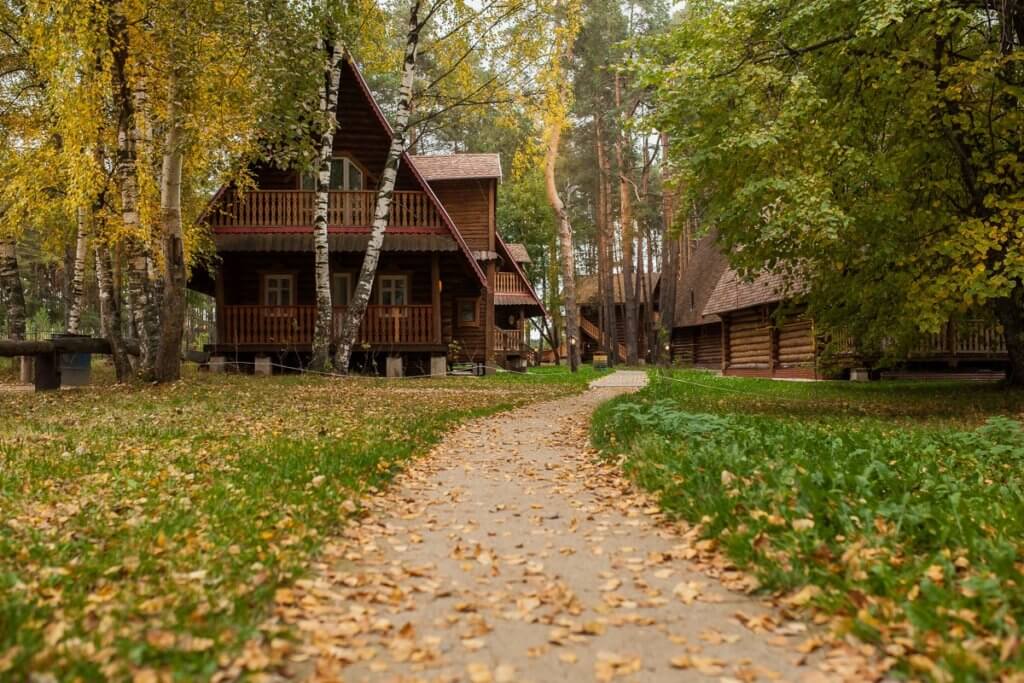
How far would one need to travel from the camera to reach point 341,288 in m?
21.7

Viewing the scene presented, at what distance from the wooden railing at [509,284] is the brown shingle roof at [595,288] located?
1490 cm

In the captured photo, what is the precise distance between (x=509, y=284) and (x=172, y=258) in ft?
63.7

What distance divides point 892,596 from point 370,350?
1776 centimetres

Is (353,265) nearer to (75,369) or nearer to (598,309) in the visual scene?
(75,369)

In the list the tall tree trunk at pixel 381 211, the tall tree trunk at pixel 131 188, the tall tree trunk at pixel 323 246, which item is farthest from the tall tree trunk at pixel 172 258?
the tall tree trunk at pixel 381 211

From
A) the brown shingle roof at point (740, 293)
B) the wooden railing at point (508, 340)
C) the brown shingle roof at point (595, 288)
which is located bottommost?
the wooden railing at point (508, 340)

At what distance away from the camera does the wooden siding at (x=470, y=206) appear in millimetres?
24438

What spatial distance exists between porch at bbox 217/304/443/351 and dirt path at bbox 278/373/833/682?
14.3 meters

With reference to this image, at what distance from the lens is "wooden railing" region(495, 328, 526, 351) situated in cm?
2740

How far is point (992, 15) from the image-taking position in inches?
412

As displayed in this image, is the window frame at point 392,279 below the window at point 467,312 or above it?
above

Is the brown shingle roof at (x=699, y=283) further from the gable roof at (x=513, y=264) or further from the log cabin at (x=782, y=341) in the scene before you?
the gable roof at (x=513, y=264)

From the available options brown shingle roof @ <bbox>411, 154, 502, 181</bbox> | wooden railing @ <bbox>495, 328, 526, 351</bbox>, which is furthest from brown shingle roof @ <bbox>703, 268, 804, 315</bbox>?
brown shingle roof @ <bbox>411, 154, 502, 181</bbox>

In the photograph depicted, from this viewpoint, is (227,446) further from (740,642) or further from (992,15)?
(992,15)
